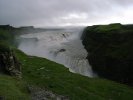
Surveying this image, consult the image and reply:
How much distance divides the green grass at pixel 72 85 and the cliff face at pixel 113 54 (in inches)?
732

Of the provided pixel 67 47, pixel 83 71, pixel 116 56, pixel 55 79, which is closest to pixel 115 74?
pixel 116 56

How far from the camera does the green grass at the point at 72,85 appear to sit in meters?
85.0

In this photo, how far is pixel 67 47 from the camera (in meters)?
187

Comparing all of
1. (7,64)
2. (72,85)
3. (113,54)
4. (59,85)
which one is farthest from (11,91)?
(113,54)

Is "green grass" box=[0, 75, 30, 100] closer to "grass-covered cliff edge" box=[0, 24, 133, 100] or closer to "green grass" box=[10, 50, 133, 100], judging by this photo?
"grass-covered cliff edge" box=[0, 24, 133, 100]

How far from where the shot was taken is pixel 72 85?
93.3 m

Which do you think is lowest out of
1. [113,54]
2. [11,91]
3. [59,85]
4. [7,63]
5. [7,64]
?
[59,85]

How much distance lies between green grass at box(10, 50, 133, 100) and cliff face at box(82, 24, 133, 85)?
1860 cm

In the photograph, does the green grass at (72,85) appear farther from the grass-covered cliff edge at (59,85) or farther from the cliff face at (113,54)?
the cliff face at (113,54)

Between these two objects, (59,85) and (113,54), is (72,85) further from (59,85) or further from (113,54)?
(113,54)

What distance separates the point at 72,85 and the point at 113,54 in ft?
147

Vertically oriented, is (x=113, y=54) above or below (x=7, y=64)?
below

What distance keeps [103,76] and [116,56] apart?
35.6 ft

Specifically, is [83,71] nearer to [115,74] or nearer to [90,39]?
[115,74]
